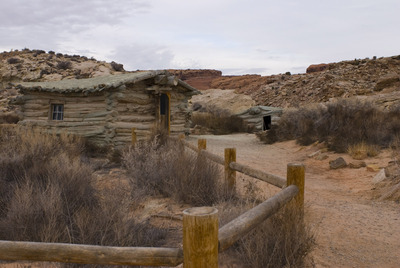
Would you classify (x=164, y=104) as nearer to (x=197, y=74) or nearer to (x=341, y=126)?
(x=341, y=126)

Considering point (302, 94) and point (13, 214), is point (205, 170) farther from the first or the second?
point (302, 94)

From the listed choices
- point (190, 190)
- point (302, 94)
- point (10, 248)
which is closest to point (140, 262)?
point (10, 248)

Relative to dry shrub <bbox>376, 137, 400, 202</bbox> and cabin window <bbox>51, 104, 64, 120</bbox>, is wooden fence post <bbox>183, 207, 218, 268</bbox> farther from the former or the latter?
cabin window <bbox>51, 104, 64, 120</bbox>

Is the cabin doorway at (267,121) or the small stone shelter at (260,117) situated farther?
the cabin doorway at (267,121)

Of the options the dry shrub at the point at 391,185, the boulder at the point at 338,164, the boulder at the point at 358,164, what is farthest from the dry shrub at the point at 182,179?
the boulder at the point at 358,164

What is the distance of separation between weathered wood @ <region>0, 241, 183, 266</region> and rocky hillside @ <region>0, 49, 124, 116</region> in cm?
3026

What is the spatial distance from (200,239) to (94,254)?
645 mm

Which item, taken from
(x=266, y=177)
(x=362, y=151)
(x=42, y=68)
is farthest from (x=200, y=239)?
(x=42, y=68)

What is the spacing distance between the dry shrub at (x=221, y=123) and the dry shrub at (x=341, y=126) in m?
6.05

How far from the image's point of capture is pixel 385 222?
4426mm

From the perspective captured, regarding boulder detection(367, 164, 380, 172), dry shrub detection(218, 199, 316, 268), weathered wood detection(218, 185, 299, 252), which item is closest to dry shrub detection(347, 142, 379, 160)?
boulder detection(367, 164, 380, 172)

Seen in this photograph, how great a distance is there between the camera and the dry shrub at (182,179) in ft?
16.5

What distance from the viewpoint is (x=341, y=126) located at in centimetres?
1124

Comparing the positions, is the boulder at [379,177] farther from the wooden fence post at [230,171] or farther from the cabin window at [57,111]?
the cabin window at [57,111]
